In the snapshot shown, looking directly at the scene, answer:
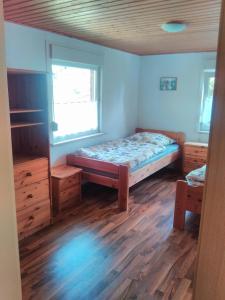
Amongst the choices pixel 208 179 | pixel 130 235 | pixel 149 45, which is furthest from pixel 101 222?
pixel 149 45

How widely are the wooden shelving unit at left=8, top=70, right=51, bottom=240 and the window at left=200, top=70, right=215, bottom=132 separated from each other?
10.3ft

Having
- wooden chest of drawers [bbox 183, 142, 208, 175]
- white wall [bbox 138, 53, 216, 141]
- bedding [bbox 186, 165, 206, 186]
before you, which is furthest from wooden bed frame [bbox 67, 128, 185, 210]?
white wall [bbox 138, 53, 216, 141]

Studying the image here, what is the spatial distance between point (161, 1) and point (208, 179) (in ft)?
5.95

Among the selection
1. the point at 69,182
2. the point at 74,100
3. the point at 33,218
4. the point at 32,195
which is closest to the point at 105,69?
the point at 74,100

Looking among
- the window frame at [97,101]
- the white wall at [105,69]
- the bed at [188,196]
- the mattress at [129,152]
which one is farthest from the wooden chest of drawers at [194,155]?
the bed at [188,196]

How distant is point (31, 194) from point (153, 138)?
8.86 feet

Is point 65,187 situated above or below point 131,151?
below

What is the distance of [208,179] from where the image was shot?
0.75 metres

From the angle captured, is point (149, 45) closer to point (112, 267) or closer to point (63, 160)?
point (63, 160)

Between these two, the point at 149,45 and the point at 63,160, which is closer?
the point at 63,160

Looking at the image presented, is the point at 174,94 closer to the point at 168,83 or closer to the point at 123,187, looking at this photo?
the point at 168,83

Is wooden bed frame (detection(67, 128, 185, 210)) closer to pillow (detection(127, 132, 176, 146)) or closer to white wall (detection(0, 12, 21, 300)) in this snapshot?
pillow (detection(127, 132, 176, 146))

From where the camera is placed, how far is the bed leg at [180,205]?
2805 millimetres

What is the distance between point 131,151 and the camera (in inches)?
156
